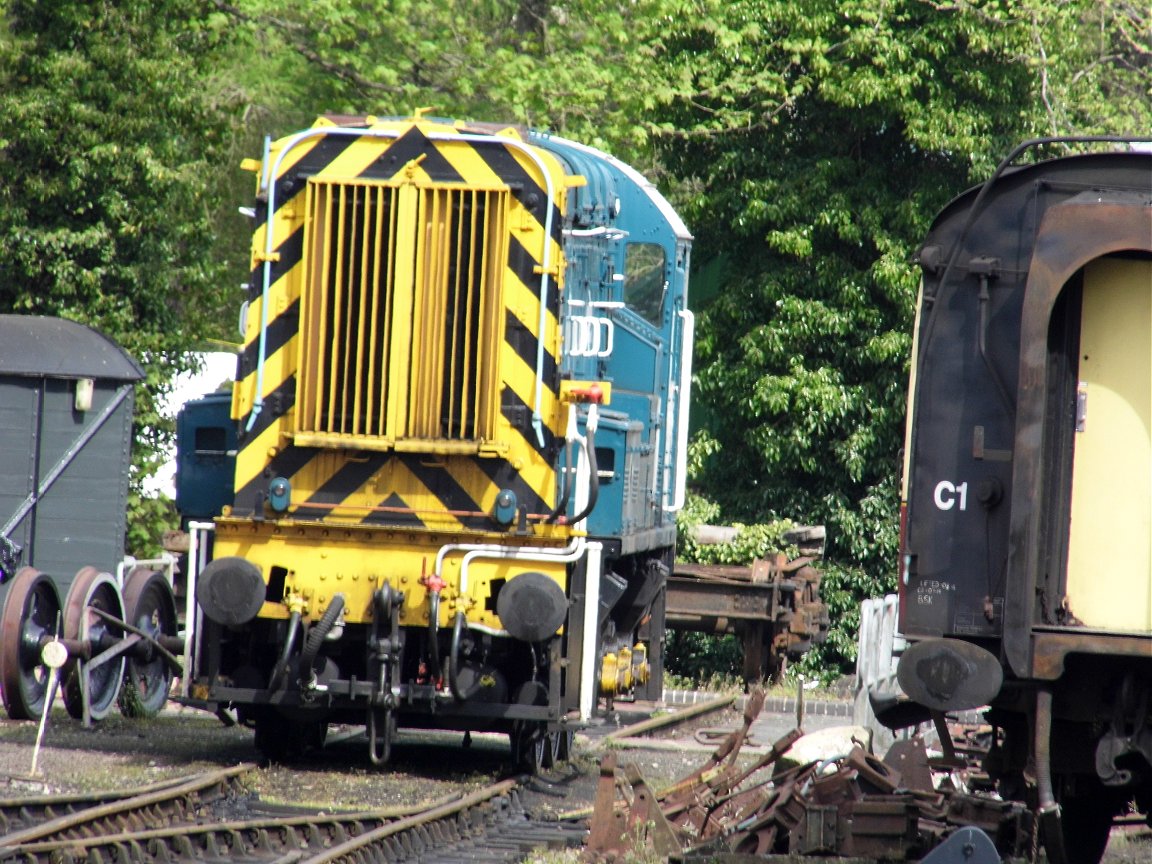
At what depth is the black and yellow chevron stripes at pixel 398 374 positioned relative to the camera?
971 cm

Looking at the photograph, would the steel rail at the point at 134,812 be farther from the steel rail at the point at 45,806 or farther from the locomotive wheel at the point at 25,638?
the locomotive wheel at the point at 25,638

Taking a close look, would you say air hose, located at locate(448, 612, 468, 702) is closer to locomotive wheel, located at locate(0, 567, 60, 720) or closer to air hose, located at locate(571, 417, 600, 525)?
air hose, located at locate(571, 417, 600, 525)

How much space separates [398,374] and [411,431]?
331mm

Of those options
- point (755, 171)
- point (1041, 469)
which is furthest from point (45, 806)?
point (755, 171)

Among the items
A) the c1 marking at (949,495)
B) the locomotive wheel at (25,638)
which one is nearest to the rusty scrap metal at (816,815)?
the c1 marking at (949,495)

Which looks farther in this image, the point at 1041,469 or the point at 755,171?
the point at 755,171

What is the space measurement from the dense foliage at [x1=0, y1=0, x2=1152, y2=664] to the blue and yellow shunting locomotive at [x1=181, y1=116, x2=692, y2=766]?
31.2 feet

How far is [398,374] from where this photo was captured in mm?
9711

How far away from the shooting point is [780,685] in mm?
17312

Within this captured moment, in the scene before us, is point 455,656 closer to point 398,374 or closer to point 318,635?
point 318,635

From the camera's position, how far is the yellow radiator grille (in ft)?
32.0

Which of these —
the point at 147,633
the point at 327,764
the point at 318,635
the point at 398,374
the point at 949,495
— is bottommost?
the point at 327,764

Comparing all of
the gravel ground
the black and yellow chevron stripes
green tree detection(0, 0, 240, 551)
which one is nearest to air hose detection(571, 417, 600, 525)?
the black and yellow chevron stripes

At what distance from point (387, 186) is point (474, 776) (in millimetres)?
3464
